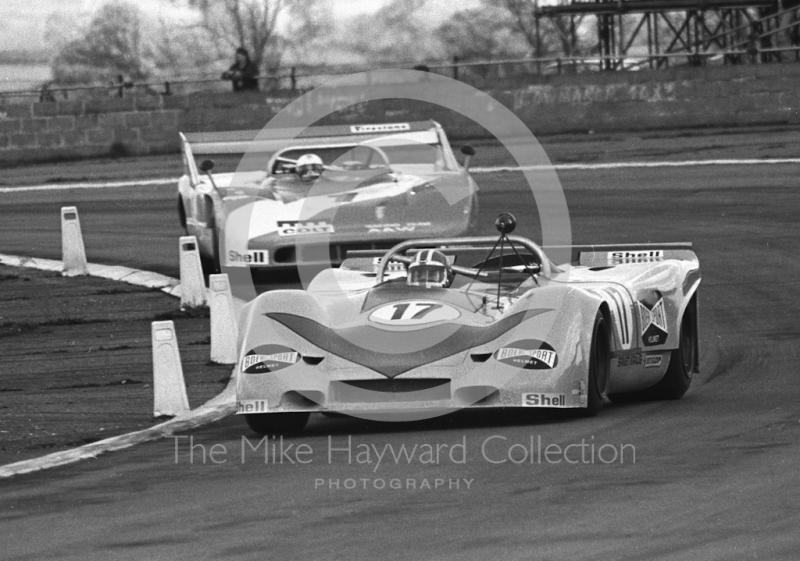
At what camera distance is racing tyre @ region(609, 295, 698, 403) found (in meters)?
8.44

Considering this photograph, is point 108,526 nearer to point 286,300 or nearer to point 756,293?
point 286,300

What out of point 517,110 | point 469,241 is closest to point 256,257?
point 469,241

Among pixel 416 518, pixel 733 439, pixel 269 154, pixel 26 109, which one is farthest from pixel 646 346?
pixel 26 109

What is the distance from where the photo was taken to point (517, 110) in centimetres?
2794

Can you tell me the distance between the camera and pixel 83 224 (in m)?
20.4

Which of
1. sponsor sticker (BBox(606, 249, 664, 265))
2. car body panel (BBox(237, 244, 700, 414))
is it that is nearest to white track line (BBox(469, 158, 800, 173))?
sponsor sticker (BBox(606, 249, 664, 265))

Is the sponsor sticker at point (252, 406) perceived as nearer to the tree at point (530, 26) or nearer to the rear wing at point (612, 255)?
the rear wing at point (612, 255)

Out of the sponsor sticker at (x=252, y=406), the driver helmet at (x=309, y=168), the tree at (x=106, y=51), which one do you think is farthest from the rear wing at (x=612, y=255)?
the tree at (x=106, y=51)

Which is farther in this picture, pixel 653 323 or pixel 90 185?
pixel 90 185

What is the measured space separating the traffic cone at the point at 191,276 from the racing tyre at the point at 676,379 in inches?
205

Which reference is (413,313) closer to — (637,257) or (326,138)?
(637,257)

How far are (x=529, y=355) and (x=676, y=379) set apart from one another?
1523 millimetres

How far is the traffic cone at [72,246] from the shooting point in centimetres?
1546

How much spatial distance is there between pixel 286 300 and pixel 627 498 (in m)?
2.64
